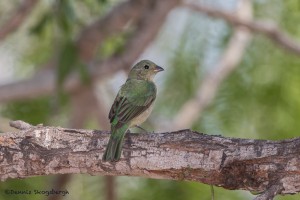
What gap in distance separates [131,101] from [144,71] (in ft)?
2.29

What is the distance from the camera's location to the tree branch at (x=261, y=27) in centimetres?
782

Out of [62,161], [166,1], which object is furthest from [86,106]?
[62,161]

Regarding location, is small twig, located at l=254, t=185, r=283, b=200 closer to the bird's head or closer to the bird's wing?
the bird's wing

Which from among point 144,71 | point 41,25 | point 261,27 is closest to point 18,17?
point 41,25

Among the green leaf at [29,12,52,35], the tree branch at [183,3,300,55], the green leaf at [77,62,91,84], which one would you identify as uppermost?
the tree branch at [183,3,300,55]

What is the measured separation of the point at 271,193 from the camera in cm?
402

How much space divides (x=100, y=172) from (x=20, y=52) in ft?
13.9

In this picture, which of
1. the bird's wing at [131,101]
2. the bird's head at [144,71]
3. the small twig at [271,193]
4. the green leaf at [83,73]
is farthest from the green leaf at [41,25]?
the small twig at [271,193]

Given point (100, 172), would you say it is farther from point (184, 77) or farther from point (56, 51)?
point (184, 77)

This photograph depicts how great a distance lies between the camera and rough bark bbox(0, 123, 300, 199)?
4113 millimetres

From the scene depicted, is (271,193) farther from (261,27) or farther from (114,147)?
(261,27)

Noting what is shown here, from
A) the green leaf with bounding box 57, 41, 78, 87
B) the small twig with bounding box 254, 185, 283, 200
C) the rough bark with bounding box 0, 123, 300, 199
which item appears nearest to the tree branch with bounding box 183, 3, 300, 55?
the green leaf with bounding box 57, 41, 78, 87

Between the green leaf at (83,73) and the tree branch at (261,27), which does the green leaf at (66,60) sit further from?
the tree branch at (261,27)

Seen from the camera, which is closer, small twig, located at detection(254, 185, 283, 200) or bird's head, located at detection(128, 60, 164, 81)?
small twig, located at detection(254, 185, 283, 200)
